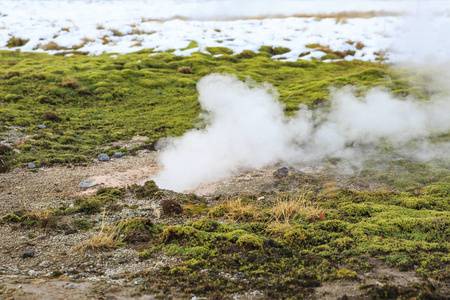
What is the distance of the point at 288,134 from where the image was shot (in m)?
10.4

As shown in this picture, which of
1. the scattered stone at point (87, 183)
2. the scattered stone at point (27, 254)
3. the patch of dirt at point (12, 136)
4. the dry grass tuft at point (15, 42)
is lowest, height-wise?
the scattered stone at point (87, 183)

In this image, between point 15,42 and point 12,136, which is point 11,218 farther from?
point 15,42

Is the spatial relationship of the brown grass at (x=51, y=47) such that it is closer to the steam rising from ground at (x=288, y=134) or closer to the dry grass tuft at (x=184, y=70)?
the dry grass tuft at (x=184, y=70)

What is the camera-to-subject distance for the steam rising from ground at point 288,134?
29.7ft

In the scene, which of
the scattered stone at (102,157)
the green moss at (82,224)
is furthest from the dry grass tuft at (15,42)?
the green moss at (82,224)

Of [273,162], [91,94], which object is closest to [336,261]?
[273,162]

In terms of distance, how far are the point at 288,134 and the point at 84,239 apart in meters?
6.66

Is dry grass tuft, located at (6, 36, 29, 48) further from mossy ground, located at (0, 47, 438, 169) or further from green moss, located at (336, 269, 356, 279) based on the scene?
green moss, located at (336, 269, 356, 279)

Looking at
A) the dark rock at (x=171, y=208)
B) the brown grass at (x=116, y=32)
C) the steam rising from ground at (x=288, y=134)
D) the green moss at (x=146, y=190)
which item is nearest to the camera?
the dark rock at (x=171, y=208)

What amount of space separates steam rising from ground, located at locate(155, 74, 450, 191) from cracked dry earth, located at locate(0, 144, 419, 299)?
1.90 ft

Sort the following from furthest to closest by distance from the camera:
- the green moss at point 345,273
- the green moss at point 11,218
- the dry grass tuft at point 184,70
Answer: the dry grass tuft at point 184,70 < the green moss at point 11,218 < the green moss at point 345,273

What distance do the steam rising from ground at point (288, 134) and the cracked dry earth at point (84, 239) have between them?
0.58 m

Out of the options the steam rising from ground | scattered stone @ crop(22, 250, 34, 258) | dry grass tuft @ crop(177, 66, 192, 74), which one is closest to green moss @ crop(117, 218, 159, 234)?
scattered stone @ crop(22, 250, 34, 258)

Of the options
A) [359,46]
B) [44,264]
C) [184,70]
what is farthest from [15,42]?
[44,264]
